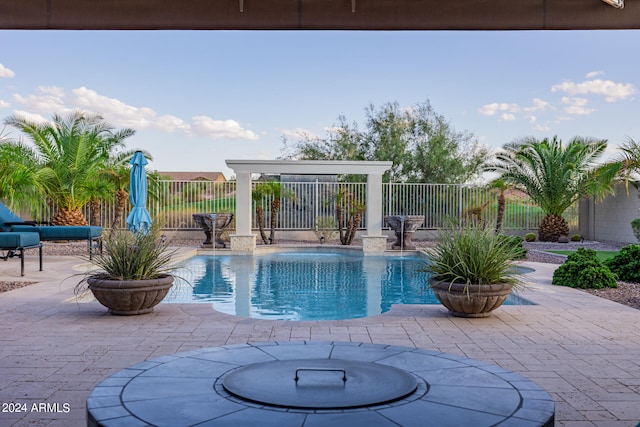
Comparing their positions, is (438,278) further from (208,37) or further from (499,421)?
(208,37)

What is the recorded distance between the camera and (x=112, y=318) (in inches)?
248

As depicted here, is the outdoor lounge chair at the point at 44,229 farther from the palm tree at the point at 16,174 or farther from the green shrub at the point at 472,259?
the green shrub at the point at 472,259

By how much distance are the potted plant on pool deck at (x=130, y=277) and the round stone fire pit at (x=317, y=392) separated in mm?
3161

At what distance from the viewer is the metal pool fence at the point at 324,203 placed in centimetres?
2008

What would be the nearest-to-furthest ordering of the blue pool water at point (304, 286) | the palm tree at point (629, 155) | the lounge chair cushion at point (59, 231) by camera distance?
the blue pool water at point (304, 286) < the lounge chair cushion at point (59, 231) < the palm tree at point (629, 155)

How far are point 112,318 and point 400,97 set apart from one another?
73.7ft

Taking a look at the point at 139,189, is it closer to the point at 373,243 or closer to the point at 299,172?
the point at 299,172

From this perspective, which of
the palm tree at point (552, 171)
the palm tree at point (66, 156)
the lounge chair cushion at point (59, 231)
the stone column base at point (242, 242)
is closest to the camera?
the lounge chair cushion at point (59, 231)

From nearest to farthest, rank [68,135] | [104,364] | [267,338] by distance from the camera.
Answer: [104,364] < [267,338] < [68,135]

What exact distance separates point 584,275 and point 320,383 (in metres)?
7.57

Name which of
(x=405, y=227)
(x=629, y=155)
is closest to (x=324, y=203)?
(x=405, y=227)

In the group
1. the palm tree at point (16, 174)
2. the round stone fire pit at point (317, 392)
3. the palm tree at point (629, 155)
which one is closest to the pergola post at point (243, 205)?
the palm tree at point (16, 174)
